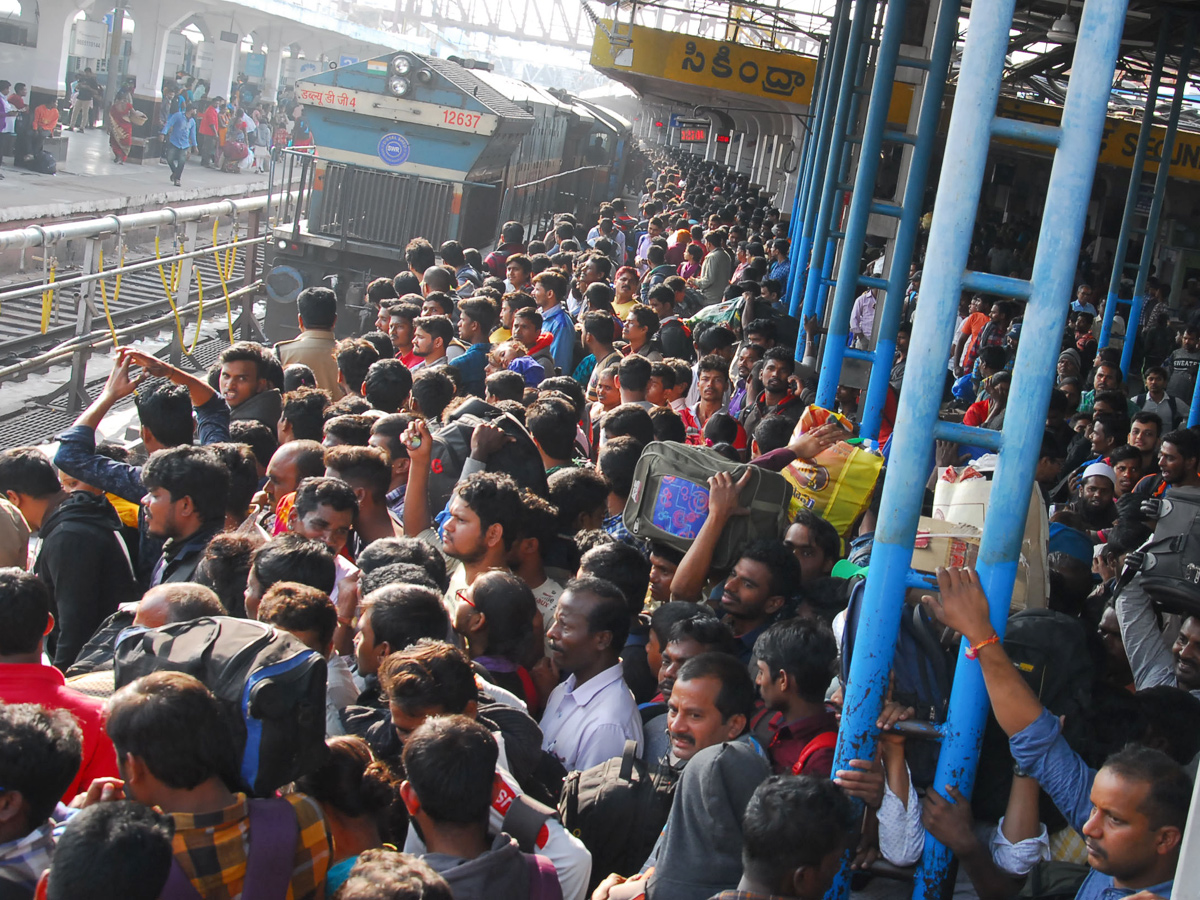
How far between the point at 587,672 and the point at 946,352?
1515 mm

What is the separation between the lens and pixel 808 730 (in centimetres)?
312

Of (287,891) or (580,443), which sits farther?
(580,443)

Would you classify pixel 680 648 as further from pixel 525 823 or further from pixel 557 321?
pixel 557 321

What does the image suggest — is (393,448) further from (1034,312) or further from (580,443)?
(1034,312)

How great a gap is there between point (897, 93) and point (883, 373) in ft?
34.2

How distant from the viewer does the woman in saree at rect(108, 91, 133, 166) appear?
1059 inches

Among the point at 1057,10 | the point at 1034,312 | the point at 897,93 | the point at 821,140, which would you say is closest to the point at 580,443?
the point at 1034,312

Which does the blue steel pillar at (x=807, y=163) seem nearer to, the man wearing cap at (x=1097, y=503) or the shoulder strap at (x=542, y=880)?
the man wearing cap at (x=1097, y=503)

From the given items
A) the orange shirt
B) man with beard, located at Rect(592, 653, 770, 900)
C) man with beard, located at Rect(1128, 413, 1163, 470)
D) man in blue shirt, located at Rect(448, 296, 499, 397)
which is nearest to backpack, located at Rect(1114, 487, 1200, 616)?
man with beard, located at Rect(1128, 413, 1163, 470)

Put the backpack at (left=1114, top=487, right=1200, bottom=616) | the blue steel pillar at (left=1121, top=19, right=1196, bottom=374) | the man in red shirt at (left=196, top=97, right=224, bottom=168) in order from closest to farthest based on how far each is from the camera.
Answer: the backpack at (left=1114, top=487, right=1200, bottom=616)
the blue steel pillar at (left=1121, top=19, right=1196, bottom=374)
the man in red shirt at (left=196, top=97, right=224, bottom=168)

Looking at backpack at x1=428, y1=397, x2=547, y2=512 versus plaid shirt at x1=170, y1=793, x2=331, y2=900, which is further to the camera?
backpack at x1=428, y1=397, x2=547, y2=512

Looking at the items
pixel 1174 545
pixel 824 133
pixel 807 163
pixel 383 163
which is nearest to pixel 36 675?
pixel 1174 545

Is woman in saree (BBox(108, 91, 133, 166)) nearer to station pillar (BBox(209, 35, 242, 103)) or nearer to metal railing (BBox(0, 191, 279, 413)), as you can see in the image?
station pillar (BBox(209, 35, 242, 103))

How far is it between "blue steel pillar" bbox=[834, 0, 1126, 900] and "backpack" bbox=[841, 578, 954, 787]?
0.10 metres
